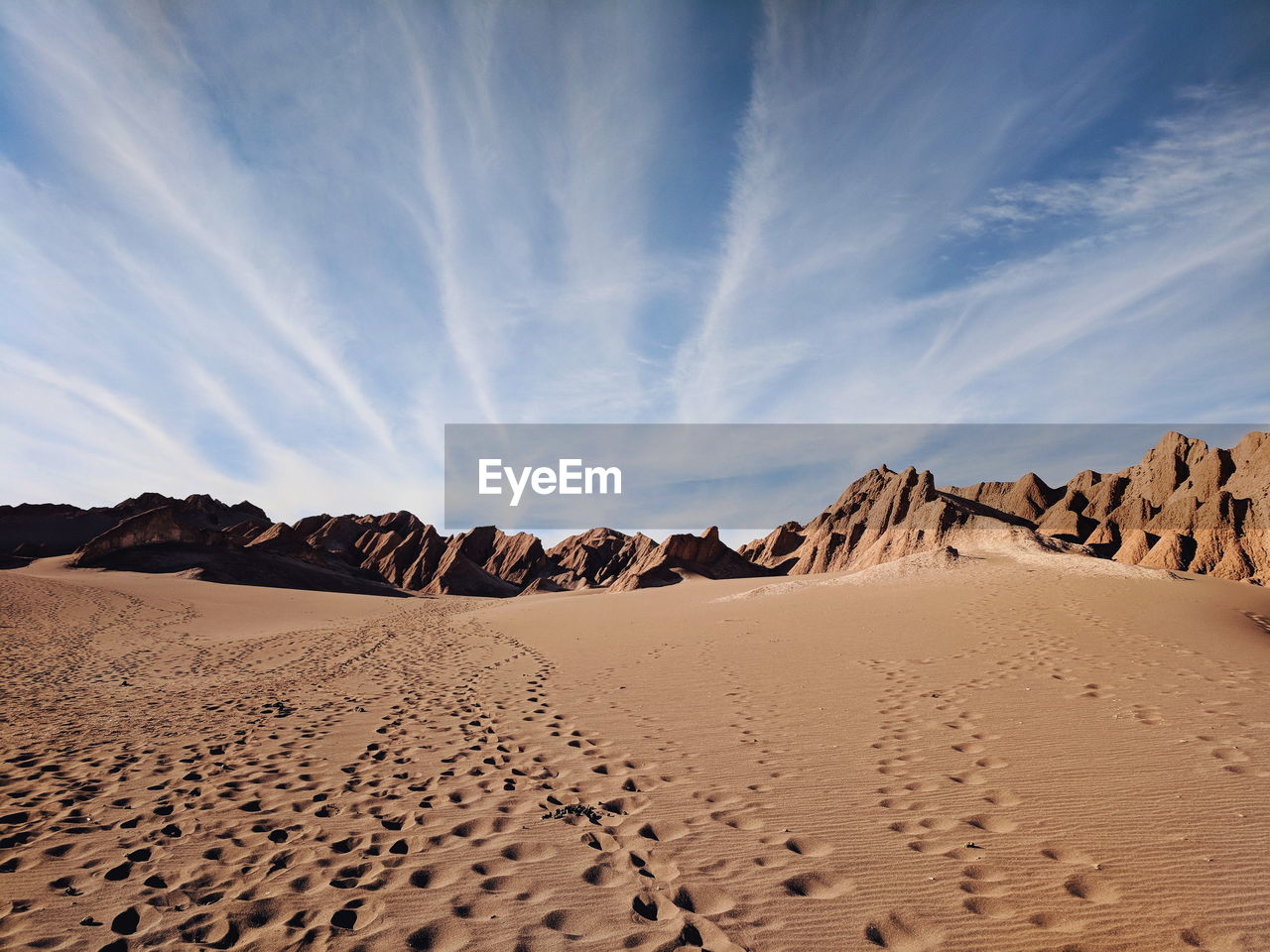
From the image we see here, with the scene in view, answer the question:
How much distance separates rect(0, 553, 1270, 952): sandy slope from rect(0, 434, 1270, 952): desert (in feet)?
0.11

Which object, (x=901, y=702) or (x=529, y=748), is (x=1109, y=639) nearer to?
(x=901, y=702)

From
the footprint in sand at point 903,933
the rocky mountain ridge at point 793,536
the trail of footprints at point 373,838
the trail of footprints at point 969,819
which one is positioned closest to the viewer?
the footprint in sand at point 903,933

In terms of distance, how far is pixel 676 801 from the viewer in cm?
543

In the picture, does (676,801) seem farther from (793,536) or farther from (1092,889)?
(793,536)

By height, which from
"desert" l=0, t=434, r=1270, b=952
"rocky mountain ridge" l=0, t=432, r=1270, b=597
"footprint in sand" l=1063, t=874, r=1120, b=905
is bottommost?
"footprint in sand" l=1063, t=874, r=1120, b=905

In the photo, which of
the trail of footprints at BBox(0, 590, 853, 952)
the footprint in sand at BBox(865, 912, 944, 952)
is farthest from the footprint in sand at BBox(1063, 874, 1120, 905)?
the trail of footprints at BBox(0, 590, 853, 952)

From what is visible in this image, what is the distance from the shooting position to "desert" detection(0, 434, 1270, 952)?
3.61m

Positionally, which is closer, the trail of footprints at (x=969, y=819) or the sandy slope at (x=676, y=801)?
the sandy slope at (x=676, y=801)

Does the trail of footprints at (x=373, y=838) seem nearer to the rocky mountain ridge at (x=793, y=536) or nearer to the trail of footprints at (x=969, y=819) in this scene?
the trail of footprints at (x=969, y=819)

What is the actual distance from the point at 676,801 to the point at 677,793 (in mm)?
195

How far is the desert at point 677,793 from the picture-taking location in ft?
11.8

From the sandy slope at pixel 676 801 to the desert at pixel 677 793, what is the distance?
34 millimetres

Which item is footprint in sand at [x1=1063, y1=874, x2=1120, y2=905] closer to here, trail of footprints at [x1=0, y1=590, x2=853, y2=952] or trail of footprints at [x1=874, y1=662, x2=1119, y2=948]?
trail of footprints at [x1=874, y1=662, x2=1119, y2=948]

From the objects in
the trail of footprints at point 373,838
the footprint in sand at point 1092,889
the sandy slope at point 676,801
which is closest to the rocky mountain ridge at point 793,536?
the sandy slope at point 676,801
